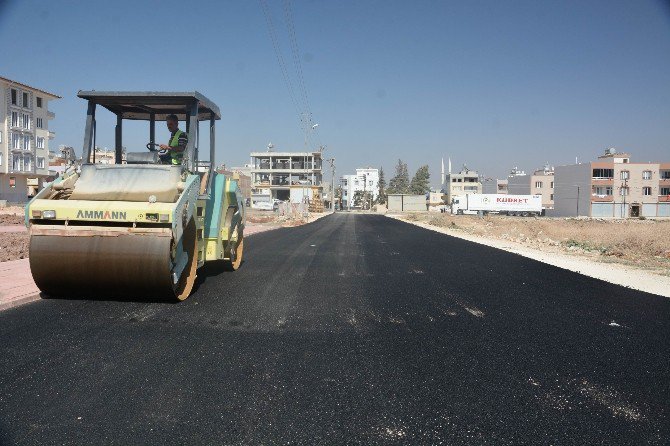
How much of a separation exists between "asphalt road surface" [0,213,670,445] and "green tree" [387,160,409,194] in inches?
5209

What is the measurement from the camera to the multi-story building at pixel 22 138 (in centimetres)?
5347

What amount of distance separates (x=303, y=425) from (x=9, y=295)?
17.2 feet

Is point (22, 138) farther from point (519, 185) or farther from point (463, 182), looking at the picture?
point (463, 182)

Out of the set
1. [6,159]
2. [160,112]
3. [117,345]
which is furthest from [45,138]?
[117,345]

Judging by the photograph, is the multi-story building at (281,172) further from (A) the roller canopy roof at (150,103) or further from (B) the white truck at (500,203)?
Answer: (A) the roller canopy roof at (150,103)

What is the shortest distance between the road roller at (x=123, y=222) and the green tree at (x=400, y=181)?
132 metres

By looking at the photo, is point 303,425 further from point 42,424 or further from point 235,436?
point 42,424

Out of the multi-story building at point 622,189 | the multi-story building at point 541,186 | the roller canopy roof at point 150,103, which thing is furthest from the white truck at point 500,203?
the roller canopy roof at point 150,103

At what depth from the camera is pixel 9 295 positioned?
6.56 m

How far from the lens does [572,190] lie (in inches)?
3009

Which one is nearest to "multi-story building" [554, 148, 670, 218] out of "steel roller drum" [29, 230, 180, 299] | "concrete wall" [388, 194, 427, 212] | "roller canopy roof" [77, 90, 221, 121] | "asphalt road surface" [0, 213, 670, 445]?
"concrete wall" [388, 194, 427, 212]

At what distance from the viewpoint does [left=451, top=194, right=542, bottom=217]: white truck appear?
73.4m

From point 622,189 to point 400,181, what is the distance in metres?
72.7

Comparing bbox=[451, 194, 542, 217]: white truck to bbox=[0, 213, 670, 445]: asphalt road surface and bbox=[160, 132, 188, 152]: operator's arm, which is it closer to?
bbox=[0, 213, 670, 445]: asphalt road surface
